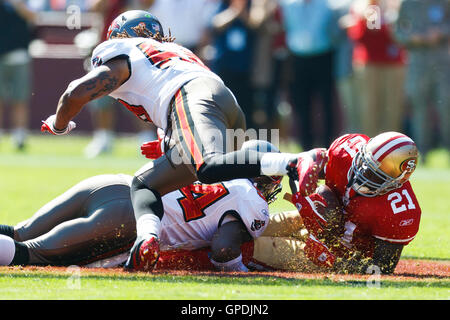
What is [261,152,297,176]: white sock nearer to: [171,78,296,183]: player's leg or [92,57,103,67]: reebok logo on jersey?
[171,78,296,183]: player's leg

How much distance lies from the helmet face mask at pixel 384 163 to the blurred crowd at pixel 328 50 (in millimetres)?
6991

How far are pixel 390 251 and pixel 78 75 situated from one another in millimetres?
13107

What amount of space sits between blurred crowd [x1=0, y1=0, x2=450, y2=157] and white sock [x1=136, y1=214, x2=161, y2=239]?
7.08m

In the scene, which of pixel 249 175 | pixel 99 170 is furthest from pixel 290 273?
pixel 99 170

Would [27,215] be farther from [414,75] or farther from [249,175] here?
[414,75]

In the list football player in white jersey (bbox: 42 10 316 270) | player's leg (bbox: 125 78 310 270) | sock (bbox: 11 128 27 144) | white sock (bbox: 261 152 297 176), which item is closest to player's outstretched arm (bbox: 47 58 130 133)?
football player in white jersey (bbox: 42 10 316 270)

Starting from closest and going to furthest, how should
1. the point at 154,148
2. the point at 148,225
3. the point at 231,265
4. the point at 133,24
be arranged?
the point at 148,225, the point at 231,265, the point at 154,148, the point at 133,24

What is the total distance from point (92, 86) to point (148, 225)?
91 cm

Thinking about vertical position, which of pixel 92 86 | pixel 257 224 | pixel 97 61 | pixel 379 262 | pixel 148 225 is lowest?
pixel 379 262

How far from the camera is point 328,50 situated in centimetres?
1238

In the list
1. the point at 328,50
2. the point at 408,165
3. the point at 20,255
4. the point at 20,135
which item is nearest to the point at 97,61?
the point at 20,255

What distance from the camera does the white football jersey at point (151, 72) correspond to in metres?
5.31

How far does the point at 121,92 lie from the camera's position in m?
5.50

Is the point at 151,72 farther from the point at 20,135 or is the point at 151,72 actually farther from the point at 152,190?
the point at 20,135
